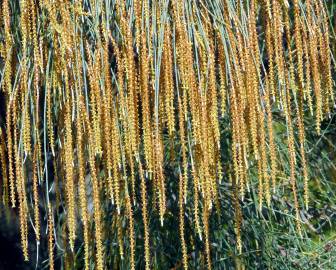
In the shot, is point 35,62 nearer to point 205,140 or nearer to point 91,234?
point 205,140

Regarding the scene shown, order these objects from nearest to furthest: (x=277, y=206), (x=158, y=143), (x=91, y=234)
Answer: (x=158, y=143) → (x=91, y=234) → (x=277, y=206)

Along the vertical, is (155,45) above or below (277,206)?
above

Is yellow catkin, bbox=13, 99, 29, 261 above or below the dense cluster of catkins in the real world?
below

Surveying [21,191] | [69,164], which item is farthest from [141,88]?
[21,191]

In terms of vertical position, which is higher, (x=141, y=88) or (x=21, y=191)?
(x=141, y=88)

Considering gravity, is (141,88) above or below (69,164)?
above

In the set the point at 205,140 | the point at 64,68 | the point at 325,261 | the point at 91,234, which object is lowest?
the point at 325,261

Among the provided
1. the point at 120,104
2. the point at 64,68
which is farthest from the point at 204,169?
the point at 64,68

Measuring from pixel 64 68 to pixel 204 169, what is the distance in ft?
0.88

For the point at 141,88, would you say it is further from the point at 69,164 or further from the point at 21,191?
the point at 21,191

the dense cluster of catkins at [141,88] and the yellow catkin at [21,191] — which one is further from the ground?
the dense cluster of catkins at [141,88]

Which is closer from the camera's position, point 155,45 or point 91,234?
point 155,45

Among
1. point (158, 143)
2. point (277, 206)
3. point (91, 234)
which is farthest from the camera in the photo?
point (277, 206)

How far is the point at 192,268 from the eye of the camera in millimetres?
1951
